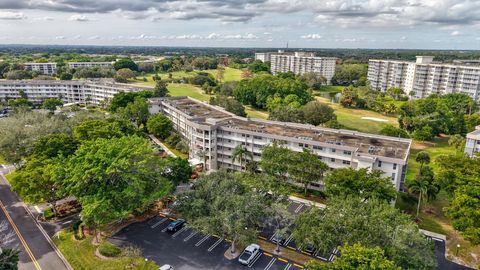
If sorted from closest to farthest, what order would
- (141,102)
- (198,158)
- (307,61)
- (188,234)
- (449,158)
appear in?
1. (188,234)
2. (449,158)
3. (198,158)
4. (141,102)
5. (307,61)

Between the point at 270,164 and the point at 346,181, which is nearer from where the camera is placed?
the point at 346,181

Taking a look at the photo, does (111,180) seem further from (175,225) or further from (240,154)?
(240,154)

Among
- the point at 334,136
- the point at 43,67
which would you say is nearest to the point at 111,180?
the point at 334,136

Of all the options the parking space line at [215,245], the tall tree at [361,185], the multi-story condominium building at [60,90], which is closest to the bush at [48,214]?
the parking space line at [215,245]

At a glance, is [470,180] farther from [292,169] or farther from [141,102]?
[141,102]

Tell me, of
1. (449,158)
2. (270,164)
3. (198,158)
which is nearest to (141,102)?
(198,158)

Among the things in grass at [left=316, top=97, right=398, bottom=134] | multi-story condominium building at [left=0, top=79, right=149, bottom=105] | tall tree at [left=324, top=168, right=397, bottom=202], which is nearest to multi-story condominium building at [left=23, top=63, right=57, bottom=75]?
multi-story condominium building at [left=0, top=79, right=149, bottom=105]

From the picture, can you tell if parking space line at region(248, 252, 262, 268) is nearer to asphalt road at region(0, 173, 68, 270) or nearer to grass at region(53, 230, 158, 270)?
grass at region(53, 230, 158, 270)
